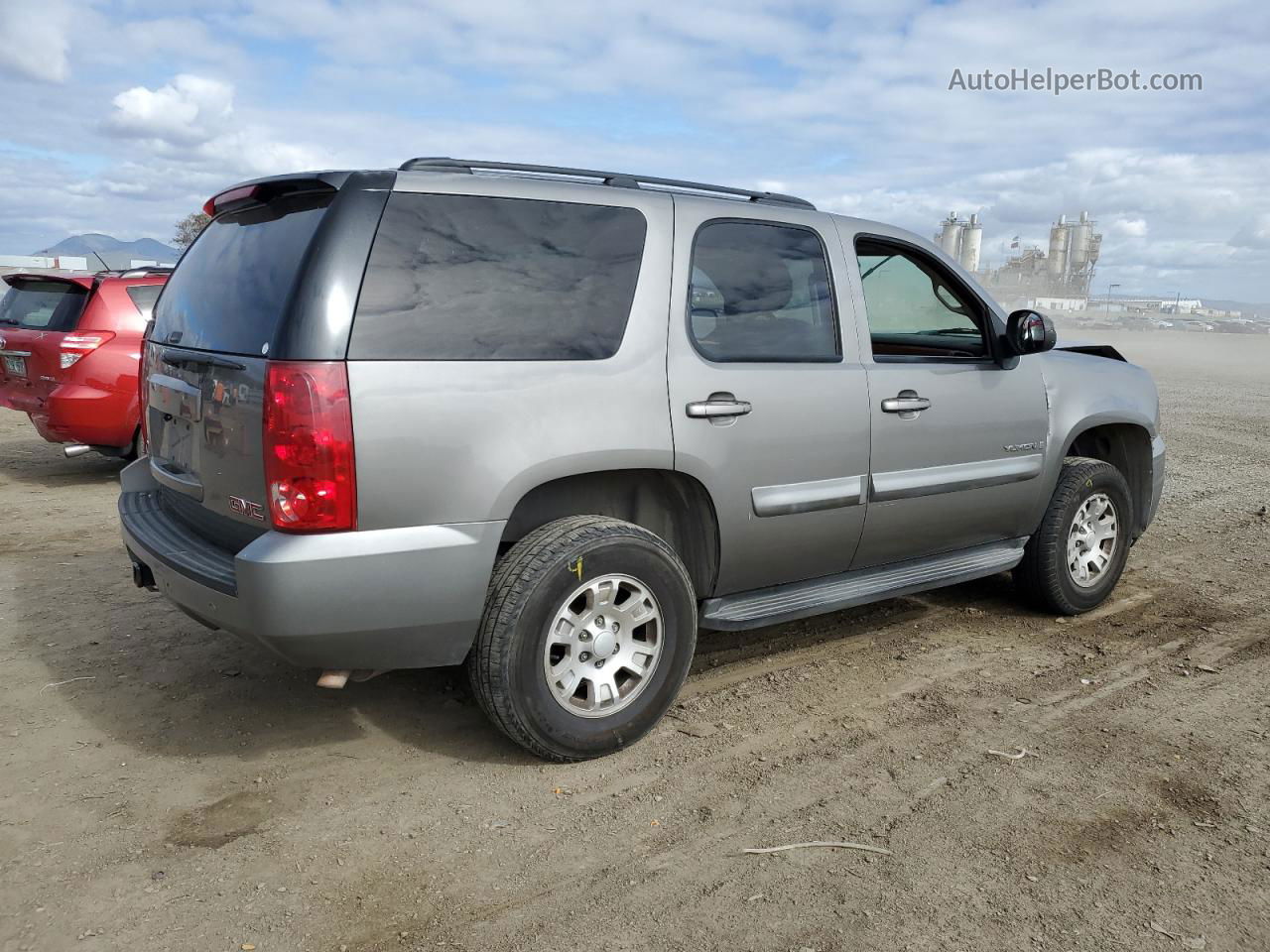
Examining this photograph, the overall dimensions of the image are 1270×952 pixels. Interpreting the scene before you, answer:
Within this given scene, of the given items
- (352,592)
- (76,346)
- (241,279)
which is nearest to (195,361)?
(241,279)

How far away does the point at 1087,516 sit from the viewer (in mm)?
5070

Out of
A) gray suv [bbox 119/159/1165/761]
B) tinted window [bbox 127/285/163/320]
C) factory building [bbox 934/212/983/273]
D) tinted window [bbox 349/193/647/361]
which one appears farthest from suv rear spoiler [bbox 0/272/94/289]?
factory building [bbox 934/212/983/273]

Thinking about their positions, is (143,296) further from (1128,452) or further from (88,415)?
(1128,452)

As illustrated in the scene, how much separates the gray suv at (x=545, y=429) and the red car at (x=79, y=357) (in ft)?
14.2

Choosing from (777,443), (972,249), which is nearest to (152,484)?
(777,443)

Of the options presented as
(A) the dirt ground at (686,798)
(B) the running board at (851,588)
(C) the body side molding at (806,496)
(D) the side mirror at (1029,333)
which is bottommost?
(A) the dirt ground at (686,798)

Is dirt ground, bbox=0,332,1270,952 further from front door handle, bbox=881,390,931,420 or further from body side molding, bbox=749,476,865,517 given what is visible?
front door handle, bbox=881,390,931,420

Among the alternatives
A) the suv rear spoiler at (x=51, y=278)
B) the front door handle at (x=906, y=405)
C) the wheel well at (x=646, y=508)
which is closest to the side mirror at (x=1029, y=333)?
the front door handle at (x=906, y=405)

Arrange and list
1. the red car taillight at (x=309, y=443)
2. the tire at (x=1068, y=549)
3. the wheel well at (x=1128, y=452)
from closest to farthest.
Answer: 1. the red car taillight at (x=309, y=443)
2. the tire at (x=1068, y=549)
3. the wheel well at (x=1128, y=452)

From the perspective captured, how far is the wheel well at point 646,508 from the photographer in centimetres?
341

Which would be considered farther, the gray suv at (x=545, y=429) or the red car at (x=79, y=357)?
the red car at (x=79, y=357)

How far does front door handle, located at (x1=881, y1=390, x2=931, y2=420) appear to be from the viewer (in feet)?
13.3

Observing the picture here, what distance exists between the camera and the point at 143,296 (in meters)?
8.14

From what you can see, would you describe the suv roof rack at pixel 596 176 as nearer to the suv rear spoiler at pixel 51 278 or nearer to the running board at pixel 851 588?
the running board at pixel 851 588
